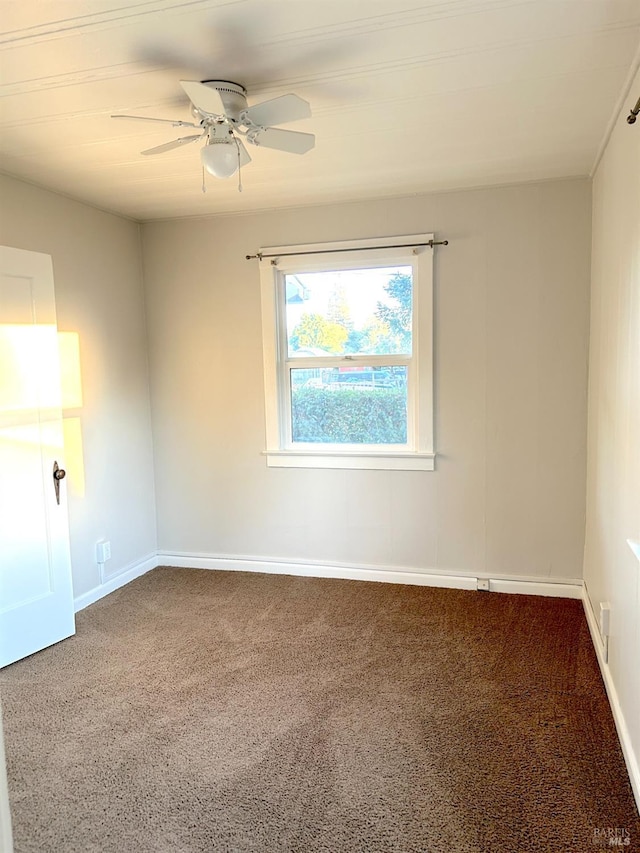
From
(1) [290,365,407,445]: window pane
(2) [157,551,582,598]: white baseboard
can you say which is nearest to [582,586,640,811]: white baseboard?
(2) [157,551,582,598]: white baseboard

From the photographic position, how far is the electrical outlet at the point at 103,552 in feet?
12.3

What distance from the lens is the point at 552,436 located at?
11.6 ft

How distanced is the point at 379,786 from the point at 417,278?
2.75m

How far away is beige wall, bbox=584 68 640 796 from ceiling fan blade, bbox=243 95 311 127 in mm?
1175

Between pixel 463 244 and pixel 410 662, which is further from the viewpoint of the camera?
pixel 463 244

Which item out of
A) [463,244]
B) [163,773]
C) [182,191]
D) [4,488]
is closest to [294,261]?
[182,191]

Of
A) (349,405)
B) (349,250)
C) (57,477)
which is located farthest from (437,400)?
(57,477)

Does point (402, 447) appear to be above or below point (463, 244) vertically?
below

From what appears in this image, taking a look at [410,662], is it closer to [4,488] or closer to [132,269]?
[4,488]

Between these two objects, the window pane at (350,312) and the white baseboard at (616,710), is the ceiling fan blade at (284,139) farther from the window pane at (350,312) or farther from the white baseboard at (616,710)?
the white baseboard at (616,710)

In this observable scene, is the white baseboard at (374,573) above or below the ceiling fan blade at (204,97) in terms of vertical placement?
below

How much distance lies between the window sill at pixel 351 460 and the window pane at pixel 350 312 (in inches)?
26.4

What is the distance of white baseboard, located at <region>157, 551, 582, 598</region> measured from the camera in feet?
11.8

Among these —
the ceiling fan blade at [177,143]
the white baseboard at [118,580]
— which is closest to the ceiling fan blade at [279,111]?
the ceiling fan blade at [177,143]
